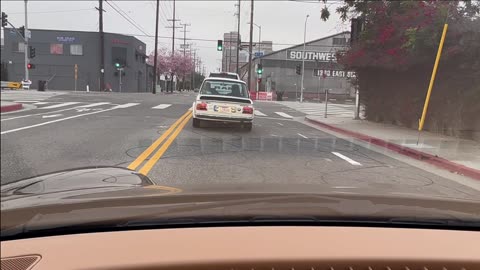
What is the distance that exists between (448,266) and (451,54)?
1273 centimetres

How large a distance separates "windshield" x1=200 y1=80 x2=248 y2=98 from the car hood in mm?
13516

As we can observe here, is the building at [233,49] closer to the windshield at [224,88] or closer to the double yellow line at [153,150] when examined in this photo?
the windshield at [224,88]

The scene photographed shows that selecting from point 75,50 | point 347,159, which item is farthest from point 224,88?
point 75,50

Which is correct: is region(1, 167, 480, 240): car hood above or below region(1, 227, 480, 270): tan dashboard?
above

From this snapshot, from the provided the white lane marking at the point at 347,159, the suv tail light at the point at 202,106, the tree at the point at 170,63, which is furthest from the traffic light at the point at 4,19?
the tree at the point at 170,63

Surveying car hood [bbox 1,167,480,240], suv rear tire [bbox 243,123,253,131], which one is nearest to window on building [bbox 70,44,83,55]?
suv rear tire [bbox 243,123,253,131]

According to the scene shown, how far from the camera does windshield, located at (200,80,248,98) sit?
16688 mm

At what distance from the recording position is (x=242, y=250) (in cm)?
205

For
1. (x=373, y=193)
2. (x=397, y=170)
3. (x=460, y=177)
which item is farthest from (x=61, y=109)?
(x=373, y=193)

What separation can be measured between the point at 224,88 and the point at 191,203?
566 inches

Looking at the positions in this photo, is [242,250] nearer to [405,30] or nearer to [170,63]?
[405,30]

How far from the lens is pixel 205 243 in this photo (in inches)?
82.8

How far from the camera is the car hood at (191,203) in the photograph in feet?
7.65

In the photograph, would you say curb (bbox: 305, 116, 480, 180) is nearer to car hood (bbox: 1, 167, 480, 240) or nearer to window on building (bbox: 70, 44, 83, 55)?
car hood (bbox: 1, 167, 480, 240)
